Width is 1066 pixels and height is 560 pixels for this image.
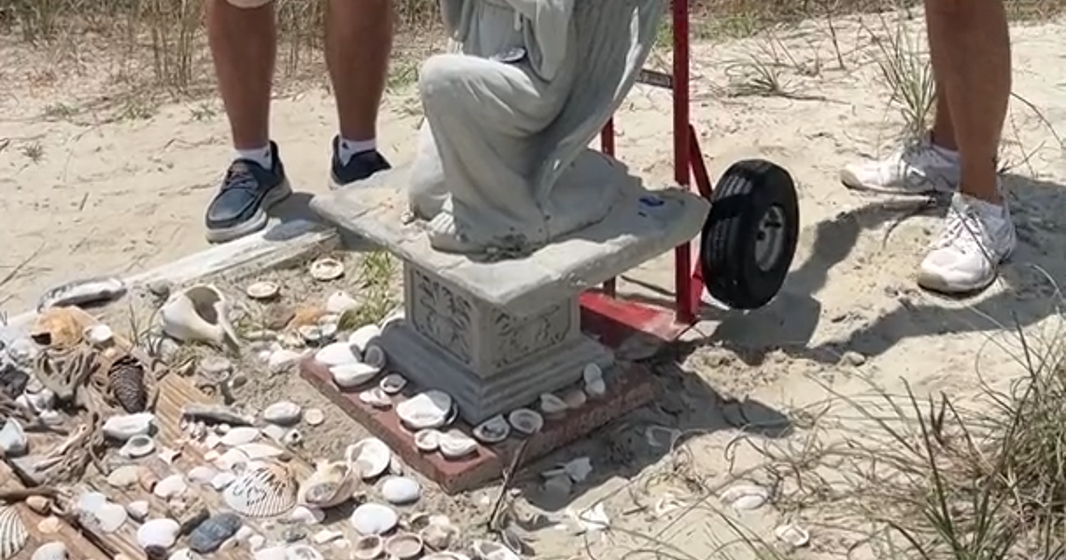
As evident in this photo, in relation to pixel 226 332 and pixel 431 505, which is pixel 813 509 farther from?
pixel 226 332

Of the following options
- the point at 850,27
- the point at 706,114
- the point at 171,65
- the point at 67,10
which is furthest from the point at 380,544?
the point at 67,10

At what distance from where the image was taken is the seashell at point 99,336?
12.5 feet

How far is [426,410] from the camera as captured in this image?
Answer: 3.46 meters

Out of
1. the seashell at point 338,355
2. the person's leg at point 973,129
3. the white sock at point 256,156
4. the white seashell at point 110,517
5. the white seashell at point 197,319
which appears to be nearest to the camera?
the white seashell at point 110,517

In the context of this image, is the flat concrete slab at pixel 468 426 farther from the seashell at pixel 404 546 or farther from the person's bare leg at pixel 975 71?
the person's bare leg at pixel 975 71

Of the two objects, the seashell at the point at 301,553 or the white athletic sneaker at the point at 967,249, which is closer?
the seashell at the point at 301,553

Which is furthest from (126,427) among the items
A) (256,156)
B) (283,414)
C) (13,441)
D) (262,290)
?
(256,156)

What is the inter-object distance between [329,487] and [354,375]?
41cm

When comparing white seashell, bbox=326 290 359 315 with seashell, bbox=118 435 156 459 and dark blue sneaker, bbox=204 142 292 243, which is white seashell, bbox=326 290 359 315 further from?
seashell, bbox=118 435 156 459

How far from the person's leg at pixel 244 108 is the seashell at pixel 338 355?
884 millimetres

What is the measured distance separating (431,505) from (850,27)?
3409 mm

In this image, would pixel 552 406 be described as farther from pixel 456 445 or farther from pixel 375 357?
pixel 375 357

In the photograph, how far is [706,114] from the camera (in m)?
5.21

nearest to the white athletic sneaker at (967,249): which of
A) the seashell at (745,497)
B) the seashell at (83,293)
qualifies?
the seashell at (745,497)
